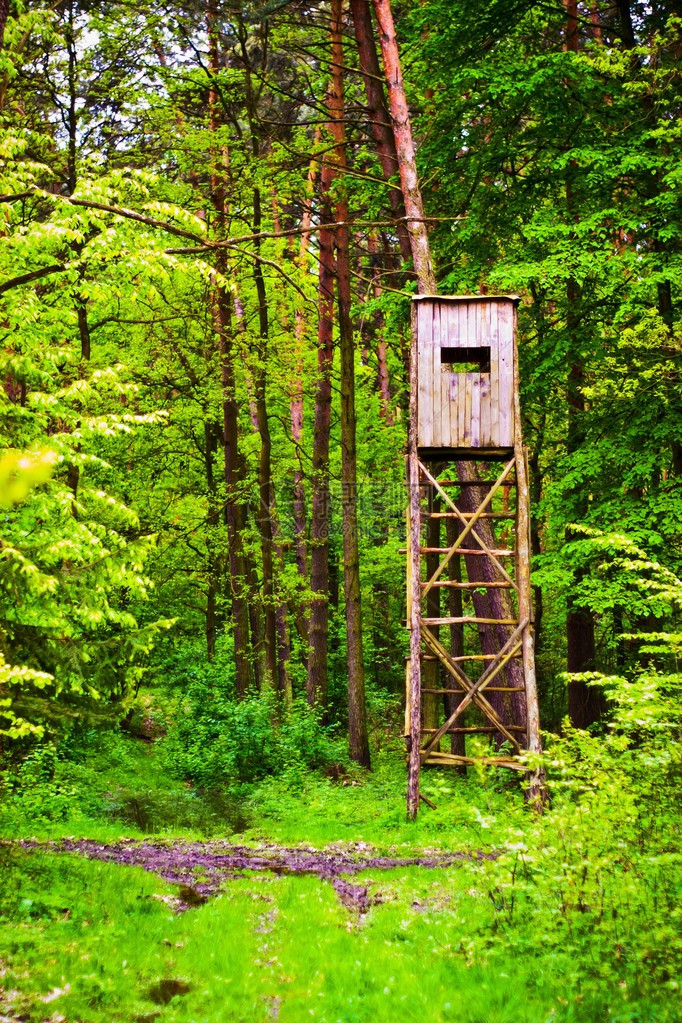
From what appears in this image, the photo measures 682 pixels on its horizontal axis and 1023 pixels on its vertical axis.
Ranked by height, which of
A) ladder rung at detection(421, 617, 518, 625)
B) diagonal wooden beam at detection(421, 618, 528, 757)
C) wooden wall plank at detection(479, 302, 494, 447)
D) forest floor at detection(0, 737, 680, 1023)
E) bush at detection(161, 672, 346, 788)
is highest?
wooden wall plank at detection(479, 302, 494, 447)

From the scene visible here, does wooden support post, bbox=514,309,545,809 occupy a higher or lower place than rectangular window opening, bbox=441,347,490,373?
lower

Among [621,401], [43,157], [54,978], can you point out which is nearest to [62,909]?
[54,978]

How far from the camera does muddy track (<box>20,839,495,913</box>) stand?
922cm

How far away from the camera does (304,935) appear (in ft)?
25.1

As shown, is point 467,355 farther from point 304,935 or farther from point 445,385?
point 304,935

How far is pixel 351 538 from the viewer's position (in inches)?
668

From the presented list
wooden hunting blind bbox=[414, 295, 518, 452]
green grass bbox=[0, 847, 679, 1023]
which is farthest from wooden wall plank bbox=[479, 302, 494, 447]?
green grass bbox=[0, 847, 679, 1023]

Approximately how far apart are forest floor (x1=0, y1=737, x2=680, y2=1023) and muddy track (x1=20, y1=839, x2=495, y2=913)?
0.11 feet

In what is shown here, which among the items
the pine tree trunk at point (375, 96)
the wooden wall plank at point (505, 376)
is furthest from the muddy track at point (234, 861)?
the pine tree trunk at point (375, 96)

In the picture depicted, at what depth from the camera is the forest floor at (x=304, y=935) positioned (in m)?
5.90

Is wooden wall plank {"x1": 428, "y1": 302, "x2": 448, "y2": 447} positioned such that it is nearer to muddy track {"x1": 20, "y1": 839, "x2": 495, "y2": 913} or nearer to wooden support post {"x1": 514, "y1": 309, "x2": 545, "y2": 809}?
wooden support post {"x1": 514, "y1": 309, "x2": 545, "y2": 809}

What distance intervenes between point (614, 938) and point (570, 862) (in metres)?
0.61

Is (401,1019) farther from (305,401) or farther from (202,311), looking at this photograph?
(305,401)

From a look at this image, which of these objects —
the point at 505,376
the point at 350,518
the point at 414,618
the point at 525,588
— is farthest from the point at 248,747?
the point at 505,376
